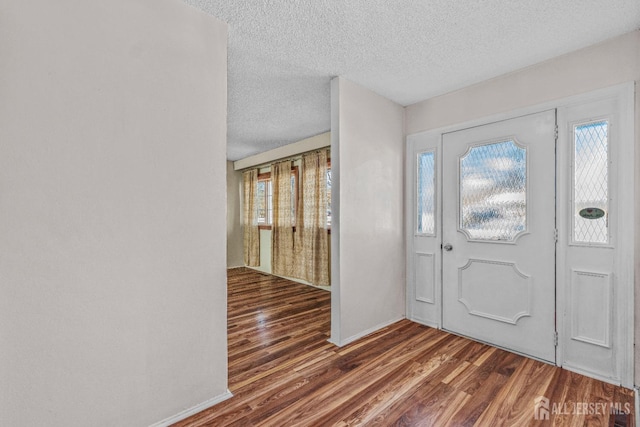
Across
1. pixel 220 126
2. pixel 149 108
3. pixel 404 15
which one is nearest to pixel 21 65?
pixel 149 108

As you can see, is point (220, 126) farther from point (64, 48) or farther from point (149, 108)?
point (64, 48)

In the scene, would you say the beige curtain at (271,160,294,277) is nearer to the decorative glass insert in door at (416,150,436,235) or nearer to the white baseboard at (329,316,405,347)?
the white baseboard at (329,316,405,347)

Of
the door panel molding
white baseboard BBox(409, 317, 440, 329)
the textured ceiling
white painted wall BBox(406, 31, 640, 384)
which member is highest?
the textured ceiling

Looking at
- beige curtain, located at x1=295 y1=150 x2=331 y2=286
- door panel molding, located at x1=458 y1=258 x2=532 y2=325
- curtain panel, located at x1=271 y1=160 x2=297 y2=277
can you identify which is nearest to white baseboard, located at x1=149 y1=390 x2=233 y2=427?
door panel molding, located at x1=458 y1=258 x2=532 y2=325

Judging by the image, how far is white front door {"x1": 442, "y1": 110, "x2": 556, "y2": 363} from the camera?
240cm

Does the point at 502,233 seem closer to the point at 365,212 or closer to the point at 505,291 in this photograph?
the point at 505,291

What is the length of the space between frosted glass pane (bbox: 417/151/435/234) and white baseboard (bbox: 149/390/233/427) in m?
2.46

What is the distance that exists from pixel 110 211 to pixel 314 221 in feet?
11.6

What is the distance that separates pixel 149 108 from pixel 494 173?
111 inches

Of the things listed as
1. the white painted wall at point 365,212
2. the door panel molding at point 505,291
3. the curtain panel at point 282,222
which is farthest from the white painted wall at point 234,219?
the door panel molding at point 505,291

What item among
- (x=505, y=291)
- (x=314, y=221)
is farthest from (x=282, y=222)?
(x=505, y=291)

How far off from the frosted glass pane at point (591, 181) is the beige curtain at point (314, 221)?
3.15 meters

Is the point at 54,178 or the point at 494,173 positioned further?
the point at 494,173

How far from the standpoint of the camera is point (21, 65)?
1279 mm
